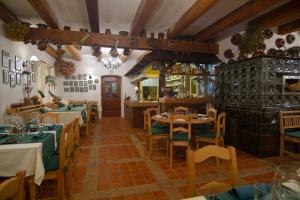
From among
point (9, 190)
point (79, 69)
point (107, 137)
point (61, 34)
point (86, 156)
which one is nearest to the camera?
point (9, 190)

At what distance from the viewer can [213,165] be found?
11.3ft

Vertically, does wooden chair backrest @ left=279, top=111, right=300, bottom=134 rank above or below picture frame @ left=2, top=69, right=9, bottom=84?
below

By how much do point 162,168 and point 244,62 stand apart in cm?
274

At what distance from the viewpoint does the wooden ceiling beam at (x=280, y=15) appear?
335 centimetres

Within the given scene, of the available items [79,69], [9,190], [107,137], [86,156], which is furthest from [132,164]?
[79,69]

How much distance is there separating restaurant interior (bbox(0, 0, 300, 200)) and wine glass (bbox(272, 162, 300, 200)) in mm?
458

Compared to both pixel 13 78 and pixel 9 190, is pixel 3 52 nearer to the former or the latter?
pixel 13 78

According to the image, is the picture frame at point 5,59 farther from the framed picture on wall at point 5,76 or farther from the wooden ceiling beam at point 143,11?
the wooden ceiling beam at point 143,11

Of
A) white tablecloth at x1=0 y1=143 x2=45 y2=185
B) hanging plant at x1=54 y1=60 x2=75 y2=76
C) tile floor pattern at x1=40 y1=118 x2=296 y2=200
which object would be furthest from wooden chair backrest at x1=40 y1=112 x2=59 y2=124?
hanging plant at x1=54 y1=60 x2=75 y2=76

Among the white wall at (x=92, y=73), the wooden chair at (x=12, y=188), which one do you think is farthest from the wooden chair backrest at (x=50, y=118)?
the white wall at (x=92, y=73)

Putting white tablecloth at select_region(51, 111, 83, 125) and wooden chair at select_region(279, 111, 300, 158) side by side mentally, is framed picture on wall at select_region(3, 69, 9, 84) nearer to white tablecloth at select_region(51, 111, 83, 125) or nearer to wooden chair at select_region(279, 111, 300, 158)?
white tablecloth at select_region(51, 111, 83, 125)

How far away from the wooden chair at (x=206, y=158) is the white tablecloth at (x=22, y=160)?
1464 millimetres

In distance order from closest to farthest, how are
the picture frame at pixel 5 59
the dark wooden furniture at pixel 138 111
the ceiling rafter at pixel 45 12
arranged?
the ceiling rafter at pixel 45 12 → the picture frame at pixel 5 59 → the dark wooden furniture at pixel 138 111

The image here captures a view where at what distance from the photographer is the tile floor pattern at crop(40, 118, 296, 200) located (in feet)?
8.32
